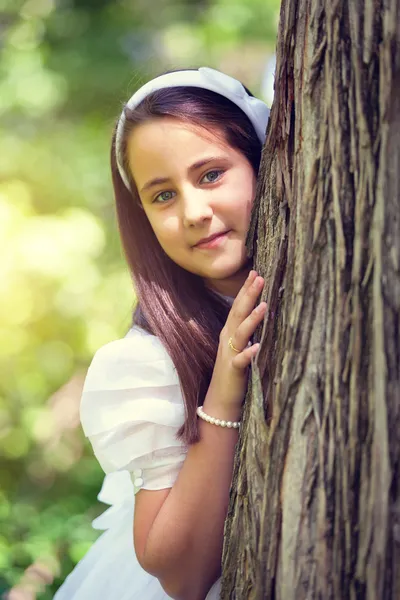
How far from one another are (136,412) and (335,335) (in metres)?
0.60

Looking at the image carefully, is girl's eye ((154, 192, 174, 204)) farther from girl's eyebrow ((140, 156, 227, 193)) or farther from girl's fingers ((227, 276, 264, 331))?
girl's fingers ((227, 276, 264, 331))

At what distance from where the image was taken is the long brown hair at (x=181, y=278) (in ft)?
5.21

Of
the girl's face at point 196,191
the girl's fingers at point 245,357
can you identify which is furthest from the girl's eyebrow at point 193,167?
the girl's fingers at point 245,357

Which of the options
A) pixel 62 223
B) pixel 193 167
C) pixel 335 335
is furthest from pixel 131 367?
pixel 62 223

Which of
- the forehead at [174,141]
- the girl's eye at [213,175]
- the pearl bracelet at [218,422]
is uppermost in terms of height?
the forehead at [174,141]

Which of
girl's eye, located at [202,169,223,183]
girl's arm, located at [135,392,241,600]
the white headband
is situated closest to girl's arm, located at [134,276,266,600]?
girl's arm, located at [135,392,241,600]

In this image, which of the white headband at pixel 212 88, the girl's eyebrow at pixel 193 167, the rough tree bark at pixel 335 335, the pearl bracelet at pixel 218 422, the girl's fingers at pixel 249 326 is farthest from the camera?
the white headband at pixel 212 88

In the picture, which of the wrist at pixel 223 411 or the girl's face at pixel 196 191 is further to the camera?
the girl's face at pixel 196 191

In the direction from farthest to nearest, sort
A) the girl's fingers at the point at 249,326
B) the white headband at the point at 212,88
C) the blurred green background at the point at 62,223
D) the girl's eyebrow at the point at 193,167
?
1. the blurred green background at the point at 62,223
2. the white headband at the point at 212,88
3. the girl's eyebrow at the point at 193,167
4. the girl's fingers at the point at 249,326

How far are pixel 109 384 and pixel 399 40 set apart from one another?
3.06 feet

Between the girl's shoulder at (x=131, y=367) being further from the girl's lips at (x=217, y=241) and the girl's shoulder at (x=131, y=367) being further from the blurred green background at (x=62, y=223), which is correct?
the blurred green background at (x=62, y=223)

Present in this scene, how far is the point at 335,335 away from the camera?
107 centimetres

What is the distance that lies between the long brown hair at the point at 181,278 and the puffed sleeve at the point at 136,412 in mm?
38

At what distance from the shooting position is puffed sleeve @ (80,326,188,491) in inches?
59.8
